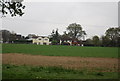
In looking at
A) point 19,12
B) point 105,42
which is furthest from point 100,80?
point 105,42

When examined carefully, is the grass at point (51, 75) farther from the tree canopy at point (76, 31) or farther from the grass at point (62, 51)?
the tree canopy at point (76, 31)

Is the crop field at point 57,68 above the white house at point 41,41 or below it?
below

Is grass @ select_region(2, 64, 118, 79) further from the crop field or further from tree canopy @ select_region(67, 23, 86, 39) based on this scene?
tree canopy @ select_region(67, 23, 86, 39)

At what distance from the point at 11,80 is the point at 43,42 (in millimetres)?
130662

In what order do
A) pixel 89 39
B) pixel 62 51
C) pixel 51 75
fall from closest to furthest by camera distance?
1. pixel 51 75
2. pixel 62 51
3. pixel 89 39

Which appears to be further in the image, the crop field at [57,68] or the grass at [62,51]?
the grass at [62,51]

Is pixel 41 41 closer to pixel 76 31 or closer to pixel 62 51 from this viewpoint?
pixel 76 31

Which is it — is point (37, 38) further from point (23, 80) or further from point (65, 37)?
point (23, 80)

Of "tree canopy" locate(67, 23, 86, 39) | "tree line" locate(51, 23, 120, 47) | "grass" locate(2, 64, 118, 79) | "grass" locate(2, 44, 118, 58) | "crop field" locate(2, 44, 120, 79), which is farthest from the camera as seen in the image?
"tree canopy" locate(67, 23, 86, 39)

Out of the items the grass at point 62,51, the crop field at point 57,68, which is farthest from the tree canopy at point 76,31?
the crop field at point 57,68

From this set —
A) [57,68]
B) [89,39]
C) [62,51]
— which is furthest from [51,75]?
[89,39]

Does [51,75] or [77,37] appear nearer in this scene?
[51,75]

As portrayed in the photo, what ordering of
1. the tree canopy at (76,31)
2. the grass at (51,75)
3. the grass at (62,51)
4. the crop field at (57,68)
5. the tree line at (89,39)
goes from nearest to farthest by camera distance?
the grass at (51,75)
the crop field at (57,68)
the grass at (62,51)
the tree line at (89,39)
the tree canopy at (76,31)

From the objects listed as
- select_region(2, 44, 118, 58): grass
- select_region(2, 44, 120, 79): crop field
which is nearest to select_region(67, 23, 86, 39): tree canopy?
select_region(2, 44, 118, 58): grass
